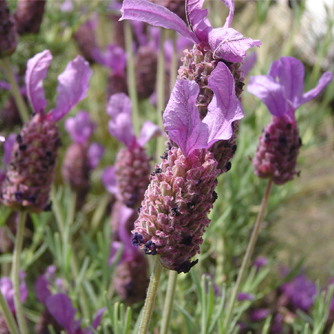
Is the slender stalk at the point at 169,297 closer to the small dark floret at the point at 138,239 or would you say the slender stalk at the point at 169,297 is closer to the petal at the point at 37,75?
the small dark floret at the point at 138,239

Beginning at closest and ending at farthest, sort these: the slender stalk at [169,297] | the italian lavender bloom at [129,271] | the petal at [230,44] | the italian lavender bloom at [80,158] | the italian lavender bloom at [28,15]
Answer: the petal at [230,44]
the slender stalk at [169,297]
the italian lavender bloom at [129,271]
the italian lavender bloom at [28,15]
the italian lavender bloom at [80,158]

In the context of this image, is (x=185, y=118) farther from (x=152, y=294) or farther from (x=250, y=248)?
(x=250, y=248)

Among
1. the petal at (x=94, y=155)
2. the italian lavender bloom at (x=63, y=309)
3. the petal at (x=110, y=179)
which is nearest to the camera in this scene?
the italian lavender bloom at (x=63, y=309)

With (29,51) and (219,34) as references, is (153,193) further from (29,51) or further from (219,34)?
(29,51)

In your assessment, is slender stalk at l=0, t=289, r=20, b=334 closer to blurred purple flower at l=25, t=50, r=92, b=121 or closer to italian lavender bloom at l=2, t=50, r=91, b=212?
italian lavender bloom at l=2, t=50, r=91, b=212

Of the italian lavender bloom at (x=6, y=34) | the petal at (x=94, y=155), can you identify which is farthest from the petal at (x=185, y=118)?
the petal at (x=94, y=155)

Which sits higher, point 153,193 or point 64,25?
point 64,25

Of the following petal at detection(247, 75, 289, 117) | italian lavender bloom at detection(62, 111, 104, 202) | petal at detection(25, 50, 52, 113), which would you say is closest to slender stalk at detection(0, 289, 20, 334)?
petal at detection(25, 50, 52, 113)

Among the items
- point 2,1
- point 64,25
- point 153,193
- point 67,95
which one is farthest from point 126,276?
point 64,25
